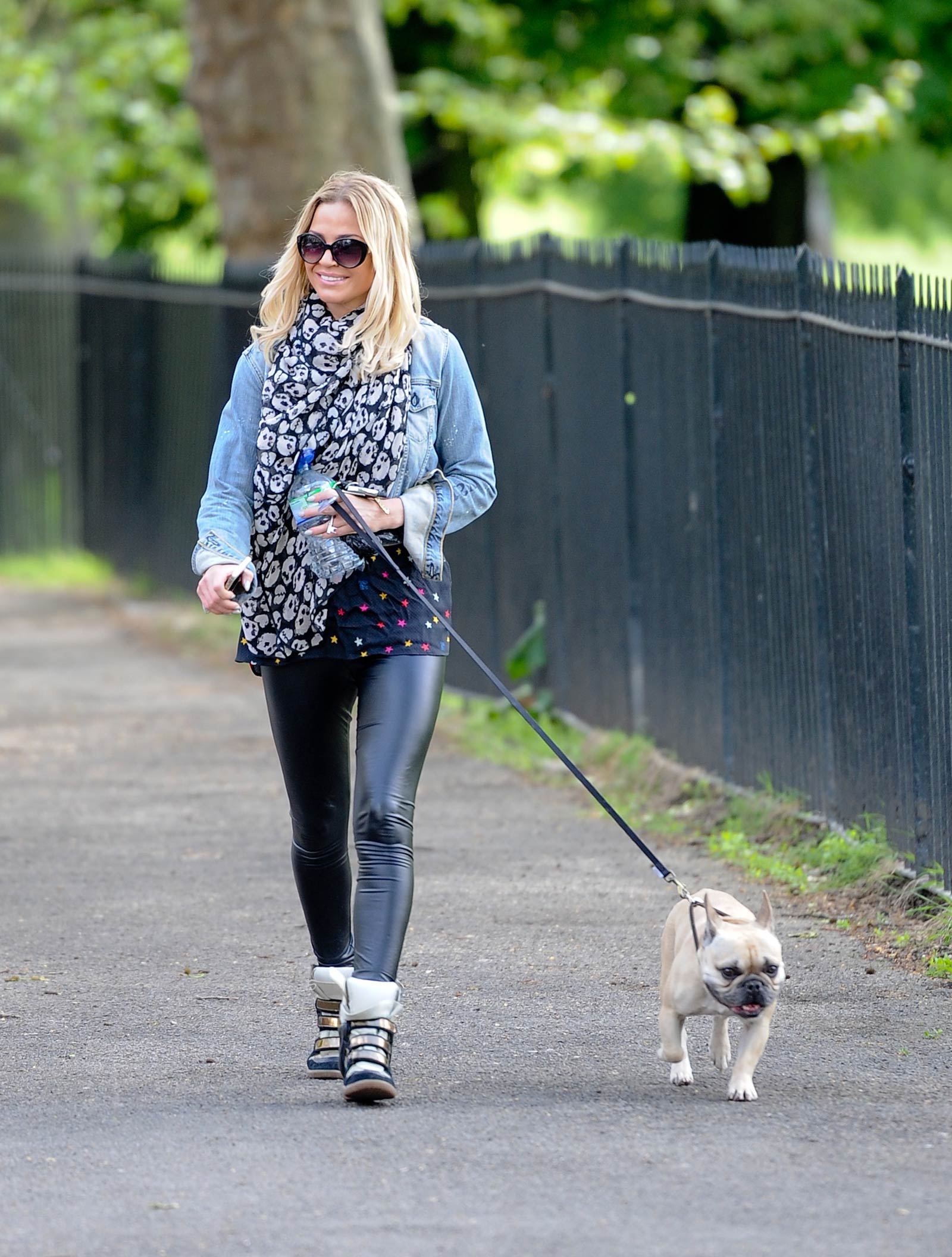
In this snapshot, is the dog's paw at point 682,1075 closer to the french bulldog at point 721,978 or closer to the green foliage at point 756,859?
the french bulldog at point 721,978

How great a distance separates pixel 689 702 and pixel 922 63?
13.9m

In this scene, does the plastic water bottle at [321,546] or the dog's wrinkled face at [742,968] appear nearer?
the dog's wrinkled face at [742,968]

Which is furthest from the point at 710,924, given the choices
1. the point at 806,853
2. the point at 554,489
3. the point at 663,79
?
the point at 663,79

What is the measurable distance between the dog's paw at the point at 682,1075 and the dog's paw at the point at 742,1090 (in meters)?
0.15

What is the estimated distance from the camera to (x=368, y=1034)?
4629 mm

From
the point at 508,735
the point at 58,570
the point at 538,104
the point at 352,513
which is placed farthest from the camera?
the point at 538,104

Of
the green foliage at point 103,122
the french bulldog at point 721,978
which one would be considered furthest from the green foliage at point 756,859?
the green foliage at point 103,122

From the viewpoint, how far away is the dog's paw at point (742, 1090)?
466 cm

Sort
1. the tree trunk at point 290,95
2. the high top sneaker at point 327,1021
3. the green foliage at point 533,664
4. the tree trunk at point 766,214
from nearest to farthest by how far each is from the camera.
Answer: the high top sneaker at point 327,1021, the green foliage at point 533,664, the tree trunk at point 290,95, the tree trunk at point 766,214

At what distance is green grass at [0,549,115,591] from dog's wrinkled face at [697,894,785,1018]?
1259cm

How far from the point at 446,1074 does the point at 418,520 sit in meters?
1.27

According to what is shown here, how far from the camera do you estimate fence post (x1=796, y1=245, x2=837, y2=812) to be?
717 centimetres

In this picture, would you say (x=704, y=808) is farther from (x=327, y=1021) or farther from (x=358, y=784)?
(x=358, y=784)

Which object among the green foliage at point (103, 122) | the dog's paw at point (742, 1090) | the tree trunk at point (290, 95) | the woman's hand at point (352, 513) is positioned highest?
the green foliage at point (103, 122)
